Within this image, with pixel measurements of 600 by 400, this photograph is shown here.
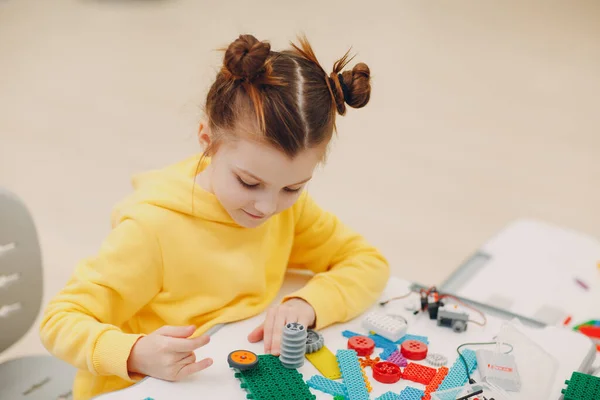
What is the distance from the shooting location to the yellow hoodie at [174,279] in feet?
3.47

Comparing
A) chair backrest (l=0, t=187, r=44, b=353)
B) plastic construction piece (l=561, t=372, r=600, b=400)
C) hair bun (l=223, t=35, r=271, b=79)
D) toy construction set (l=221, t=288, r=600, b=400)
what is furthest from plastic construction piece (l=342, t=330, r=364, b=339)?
chair backrest (l=0, t=187, r=44, b=353)

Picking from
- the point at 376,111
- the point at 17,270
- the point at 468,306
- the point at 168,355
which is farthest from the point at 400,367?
the point at 376,111

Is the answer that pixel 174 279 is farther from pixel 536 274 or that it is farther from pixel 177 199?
pixel 536 274

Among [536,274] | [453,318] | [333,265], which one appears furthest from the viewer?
[536,274]

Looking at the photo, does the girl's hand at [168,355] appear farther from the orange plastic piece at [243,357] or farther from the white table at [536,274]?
the white table at [536,274]

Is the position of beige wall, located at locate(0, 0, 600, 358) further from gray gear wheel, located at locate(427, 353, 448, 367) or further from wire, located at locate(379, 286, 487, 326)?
gray gear wheel, located at locate(427, 353, 448, 367)

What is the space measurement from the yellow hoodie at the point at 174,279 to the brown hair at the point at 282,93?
0.15 m

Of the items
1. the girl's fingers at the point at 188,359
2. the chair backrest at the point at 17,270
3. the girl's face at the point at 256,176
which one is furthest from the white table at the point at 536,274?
the chair backrest at the point at 17,270

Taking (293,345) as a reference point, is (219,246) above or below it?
above

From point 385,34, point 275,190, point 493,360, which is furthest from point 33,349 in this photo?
point 385,34

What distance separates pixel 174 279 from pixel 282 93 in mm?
336

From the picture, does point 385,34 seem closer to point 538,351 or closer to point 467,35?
point 467,35

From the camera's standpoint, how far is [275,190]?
109cm

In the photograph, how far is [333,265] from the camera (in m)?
1.37
